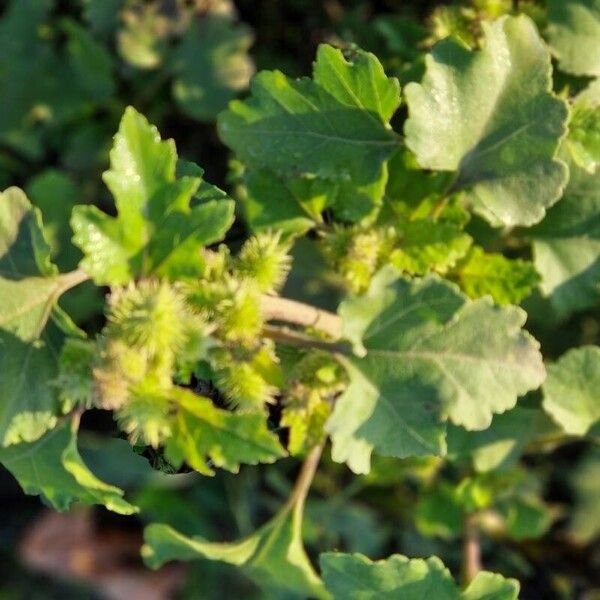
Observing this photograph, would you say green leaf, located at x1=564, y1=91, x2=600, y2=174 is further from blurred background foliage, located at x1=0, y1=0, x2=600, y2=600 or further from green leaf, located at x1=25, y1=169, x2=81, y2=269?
green leaf, located at x1=25, y1=169, x2=81, y2=269

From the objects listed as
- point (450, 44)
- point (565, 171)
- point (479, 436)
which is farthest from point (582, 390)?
point (450, 44)

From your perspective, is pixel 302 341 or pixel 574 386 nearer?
pixel 302 341

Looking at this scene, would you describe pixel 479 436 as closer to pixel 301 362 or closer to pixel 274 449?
pixel 301 362

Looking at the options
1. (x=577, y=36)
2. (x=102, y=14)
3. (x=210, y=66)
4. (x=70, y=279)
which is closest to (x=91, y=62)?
(x=102, y=14)

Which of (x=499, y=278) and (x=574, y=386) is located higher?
(x=499, y=278)

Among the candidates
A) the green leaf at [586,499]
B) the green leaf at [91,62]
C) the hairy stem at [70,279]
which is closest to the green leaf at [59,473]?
the hairy stem at [70,279]

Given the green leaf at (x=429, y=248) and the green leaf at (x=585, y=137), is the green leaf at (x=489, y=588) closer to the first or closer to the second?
the green leaf at (x=429, y=248)

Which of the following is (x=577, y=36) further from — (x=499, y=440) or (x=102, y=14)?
(x=102, y=14)
